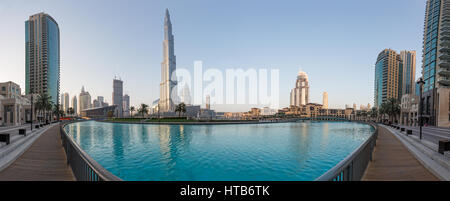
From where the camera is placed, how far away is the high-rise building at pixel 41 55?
361 feet

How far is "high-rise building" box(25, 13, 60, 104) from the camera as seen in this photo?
110 m

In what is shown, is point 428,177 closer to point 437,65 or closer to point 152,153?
point 152,153

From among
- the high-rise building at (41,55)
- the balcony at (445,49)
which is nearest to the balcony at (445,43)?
the balcony at (445,49)

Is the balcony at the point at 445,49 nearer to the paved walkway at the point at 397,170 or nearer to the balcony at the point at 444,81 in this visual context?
the balcony at the point at 444,81

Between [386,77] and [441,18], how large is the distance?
8446 centimetres

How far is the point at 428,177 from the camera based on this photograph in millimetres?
6781

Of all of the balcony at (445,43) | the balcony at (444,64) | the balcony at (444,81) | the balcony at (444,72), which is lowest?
the balcony at (444,81)

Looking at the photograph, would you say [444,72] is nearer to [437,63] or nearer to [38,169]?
[437,63]

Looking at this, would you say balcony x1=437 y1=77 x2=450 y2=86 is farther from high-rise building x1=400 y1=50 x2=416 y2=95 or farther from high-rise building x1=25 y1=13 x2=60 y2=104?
high-rise building x1=25 y1=13 x2=60 y2=104

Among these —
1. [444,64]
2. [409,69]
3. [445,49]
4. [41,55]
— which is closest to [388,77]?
[409,69]

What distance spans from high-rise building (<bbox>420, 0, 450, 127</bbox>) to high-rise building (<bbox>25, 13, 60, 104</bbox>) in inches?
7047

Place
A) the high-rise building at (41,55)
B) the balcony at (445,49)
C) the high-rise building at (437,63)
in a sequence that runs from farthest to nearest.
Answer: the high-rise building at (41,55), the balcony at (445,49), the high-rise building at (437,63)

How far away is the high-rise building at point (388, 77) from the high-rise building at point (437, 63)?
242 feet
